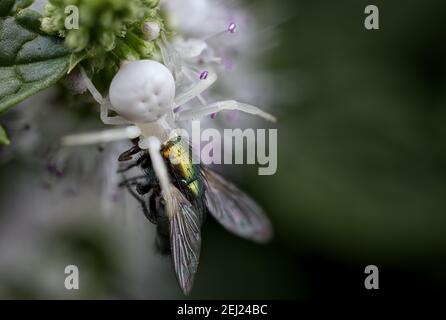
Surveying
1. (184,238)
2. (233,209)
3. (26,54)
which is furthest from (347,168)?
(26,54)

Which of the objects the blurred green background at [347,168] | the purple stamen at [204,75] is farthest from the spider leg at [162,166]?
the blurred green background at [347,168]

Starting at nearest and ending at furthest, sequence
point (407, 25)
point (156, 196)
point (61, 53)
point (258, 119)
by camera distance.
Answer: point (61, 53) < point (156, 196) < point (258, 119) < point (407, 25)

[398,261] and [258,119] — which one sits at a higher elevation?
[258,119]

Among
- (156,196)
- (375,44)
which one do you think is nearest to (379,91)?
(375,44)

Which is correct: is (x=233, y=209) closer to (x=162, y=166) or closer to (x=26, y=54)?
(x=162, y=166)

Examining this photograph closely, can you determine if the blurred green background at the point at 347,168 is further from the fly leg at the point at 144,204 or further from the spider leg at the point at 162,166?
the spider leg at the point at 162,166

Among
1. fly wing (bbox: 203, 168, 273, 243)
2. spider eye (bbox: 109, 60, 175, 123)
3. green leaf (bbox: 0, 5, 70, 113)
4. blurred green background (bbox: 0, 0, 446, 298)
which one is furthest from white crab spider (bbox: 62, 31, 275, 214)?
blurred green background (bbox: 0, 0, 446, 298)

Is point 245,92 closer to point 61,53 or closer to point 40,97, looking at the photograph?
point 40,97
